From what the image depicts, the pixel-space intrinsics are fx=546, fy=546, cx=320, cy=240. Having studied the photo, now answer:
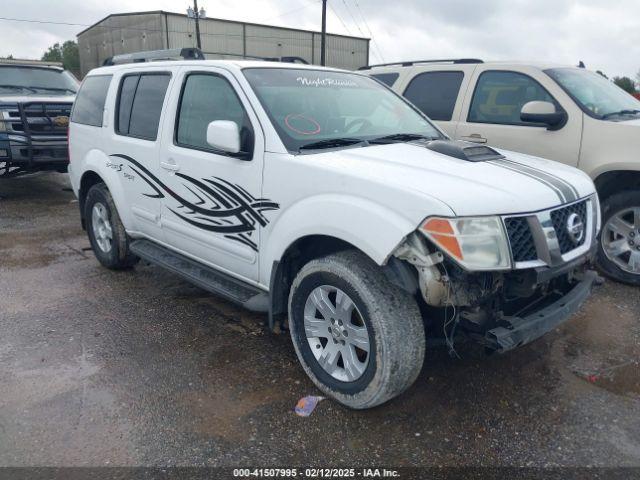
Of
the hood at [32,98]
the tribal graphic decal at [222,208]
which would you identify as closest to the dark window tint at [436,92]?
the tribal graphic decal at [222,208]

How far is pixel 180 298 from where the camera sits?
4.62 meters

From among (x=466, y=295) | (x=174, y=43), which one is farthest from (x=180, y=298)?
(x=174, y=43)

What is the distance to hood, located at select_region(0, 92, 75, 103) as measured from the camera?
8305mm

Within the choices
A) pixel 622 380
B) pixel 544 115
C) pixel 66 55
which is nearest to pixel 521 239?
pixel 622 380

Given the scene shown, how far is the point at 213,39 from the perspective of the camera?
4381cm

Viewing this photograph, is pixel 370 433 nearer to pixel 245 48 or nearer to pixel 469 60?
pixel 469 60

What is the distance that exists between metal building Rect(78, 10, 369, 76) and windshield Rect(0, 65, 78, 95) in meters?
30.2

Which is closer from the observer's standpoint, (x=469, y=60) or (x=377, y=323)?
(x=377, y=323)

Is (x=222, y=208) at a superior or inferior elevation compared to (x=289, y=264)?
superior

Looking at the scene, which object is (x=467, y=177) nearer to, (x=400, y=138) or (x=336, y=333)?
(x=400, y=138)

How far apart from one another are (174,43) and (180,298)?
42.0 meters

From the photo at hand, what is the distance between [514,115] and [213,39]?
4258 centimetres

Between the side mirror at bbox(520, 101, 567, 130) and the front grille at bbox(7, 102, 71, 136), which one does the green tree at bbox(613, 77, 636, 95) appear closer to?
the side mirror at bbox(520, 101, 567, 130)

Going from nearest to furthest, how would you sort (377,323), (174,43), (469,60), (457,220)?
(457,220) → (377,323) → (469,60) → (174,43)
